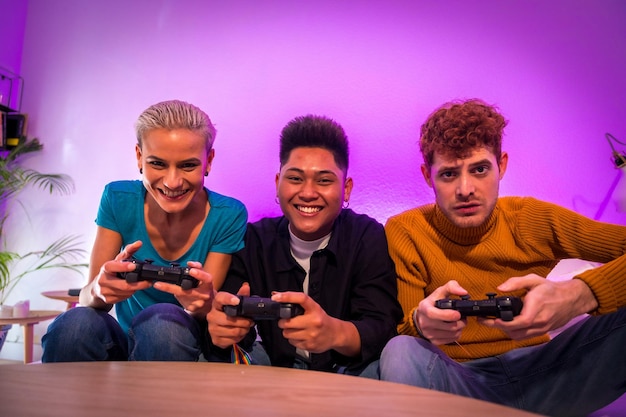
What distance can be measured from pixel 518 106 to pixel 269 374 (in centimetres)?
191

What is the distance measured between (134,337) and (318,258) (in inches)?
25.5

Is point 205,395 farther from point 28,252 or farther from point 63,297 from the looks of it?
point 28,252

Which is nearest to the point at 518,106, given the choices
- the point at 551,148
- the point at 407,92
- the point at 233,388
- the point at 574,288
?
the point at 551,148

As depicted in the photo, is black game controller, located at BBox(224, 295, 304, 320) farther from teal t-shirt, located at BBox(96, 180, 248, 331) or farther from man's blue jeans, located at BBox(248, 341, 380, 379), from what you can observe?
teal t-shirt, located at BBox(96, 180, 248, 331)

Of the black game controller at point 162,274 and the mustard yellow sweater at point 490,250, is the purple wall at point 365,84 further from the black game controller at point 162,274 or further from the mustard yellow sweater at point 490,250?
the black game controller at point 162,274

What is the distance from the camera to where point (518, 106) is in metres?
2.21

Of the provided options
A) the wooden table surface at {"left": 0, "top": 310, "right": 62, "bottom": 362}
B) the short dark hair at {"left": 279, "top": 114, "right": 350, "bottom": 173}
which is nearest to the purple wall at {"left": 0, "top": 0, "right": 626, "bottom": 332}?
the wooden table surface at {"left": 0, "top": 310, "right": 62, "bottom": 362}

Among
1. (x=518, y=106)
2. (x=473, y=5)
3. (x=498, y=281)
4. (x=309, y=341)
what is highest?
(x=473, y=5)

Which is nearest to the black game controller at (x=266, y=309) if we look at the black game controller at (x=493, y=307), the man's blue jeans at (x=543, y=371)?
the man's blue jeans at (x=543, y=371)

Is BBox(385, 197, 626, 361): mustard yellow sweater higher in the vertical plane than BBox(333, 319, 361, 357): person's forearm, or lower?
higher

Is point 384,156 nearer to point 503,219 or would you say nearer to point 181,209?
point 503,219

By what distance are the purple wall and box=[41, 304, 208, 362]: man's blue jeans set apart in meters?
1.13

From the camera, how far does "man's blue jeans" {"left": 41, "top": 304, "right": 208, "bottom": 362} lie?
4.28 feet

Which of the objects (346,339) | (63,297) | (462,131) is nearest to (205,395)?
(346,339)
